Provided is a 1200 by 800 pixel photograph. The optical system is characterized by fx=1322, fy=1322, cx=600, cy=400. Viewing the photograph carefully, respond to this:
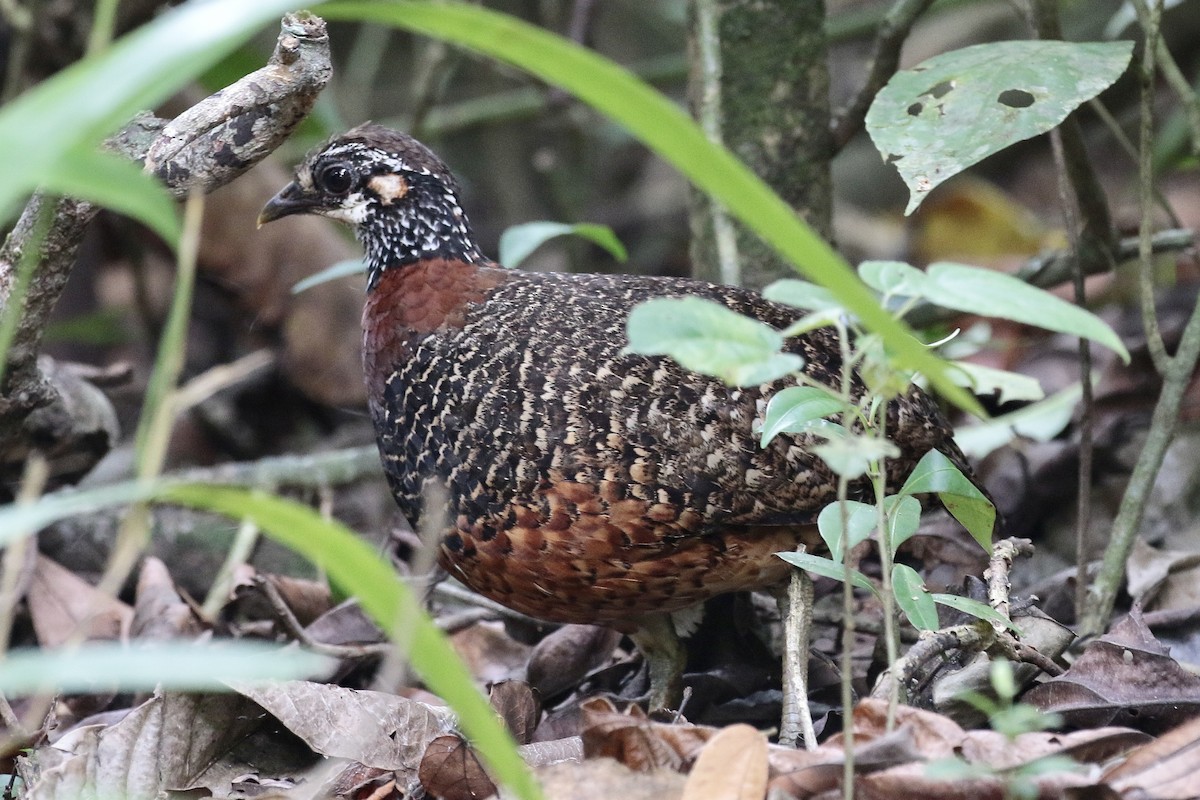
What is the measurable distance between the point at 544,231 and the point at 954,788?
7.60 ft

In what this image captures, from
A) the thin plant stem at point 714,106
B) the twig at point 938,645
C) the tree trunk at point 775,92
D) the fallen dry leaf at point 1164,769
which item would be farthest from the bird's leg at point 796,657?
the tree trunk at point 775,92

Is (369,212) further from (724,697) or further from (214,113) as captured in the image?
(724,697)

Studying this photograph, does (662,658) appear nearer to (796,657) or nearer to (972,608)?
(796,657)

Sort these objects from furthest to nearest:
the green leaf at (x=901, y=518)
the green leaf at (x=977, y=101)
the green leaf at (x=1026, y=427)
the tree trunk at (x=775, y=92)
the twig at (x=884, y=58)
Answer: the green leaf at (x=1026, y=427) < the tree trunk at (x=775, y=92) < the twig at (x=884, y=58) < the green leaf at (x=977, y=101) < the green leaf at (x=901, y=518)

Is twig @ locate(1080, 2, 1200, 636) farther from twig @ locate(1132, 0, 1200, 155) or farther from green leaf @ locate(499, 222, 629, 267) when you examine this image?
green leaf @ locate(499, 222, 629, 267)

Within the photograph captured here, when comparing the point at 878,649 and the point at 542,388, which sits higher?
the point at 542,388

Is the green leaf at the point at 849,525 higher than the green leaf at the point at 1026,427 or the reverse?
higher

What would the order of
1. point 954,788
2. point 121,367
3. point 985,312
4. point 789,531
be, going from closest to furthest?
1. point 985,312
2. point 954,788
3. point 789,531
4. point 121,367

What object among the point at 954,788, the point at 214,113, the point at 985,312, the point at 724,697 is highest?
the point at 214,113

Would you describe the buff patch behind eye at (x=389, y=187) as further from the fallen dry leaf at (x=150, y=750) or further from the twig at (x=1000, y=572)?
the twig at (x=1000, y=572)

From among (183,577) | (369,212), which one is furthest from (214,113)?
(183,577)

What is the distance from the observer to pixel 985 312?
1719mm

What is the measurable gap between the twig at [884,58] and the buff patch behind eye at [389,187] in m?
1.35

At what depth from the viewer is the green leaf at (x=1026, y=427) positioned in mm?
4395
